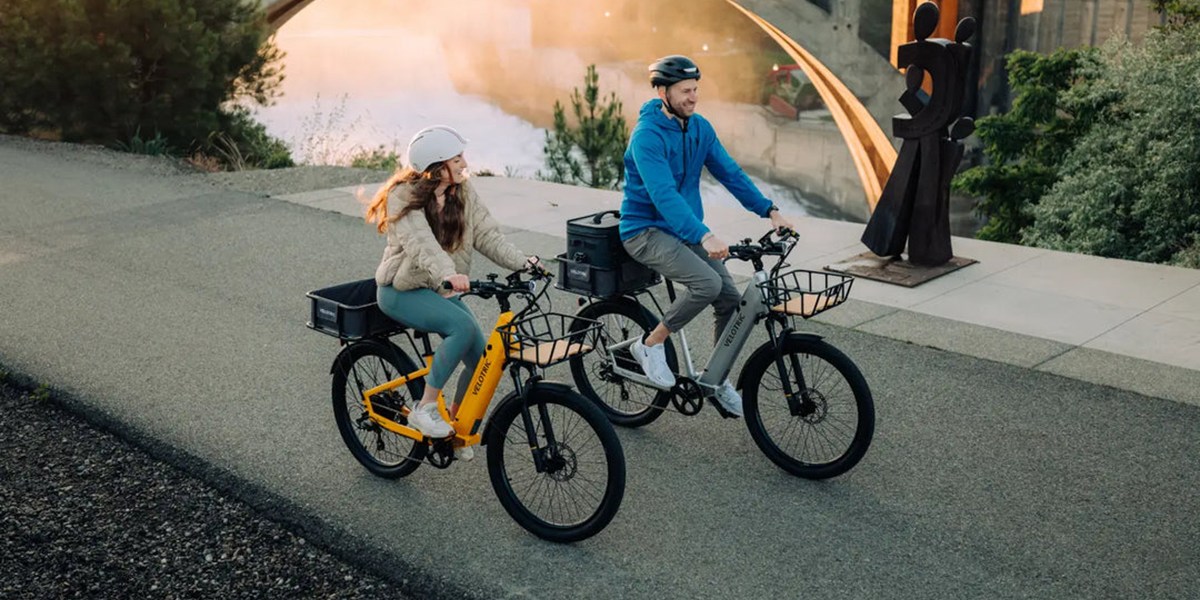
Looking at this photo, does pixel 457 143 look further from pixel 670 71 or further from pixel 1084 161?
pixel 1084 161

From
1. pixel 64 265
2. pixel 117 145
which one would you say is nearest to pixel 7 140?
pixel 117 145

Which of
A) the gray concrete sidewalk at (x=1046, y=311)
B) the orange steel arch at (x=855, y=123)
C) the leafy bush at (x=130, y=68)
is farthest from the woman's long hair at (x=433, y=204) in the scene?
the orange steel arch at (x=855, y=123)

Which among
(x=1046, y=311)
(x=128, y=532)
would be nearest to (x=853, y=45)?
(x=1046, y=311)

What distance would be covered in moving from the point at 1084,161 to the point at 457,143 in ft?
45.5

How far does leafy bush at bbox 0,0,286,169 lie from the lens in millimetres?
17109

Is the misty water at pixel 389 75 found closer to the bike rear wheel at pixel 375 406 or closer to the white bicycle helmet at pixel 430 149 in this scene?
the bike rear wheel at pixel 375 406

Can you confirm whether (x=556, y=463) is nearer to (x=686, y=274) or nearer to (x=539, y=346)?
(x=539, y=346)

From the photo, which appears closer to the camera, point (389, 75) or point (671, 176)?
point (671, 176)

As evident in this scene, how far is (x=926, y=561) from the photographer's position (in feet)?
15.0

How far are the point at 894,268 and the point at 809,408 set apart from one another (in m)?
4.68

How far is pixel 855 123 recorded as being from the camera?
28250 mm

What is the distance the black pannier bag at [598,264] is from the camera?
18.6 feet

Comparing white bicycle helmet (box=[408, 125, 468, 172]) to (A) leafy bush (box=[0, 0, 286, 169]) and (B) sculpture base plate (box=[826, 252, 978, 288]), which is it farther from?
(A) leafy bush (box=[0, 0, 286, 169])

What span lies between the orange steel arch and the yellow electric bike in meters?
23.2
